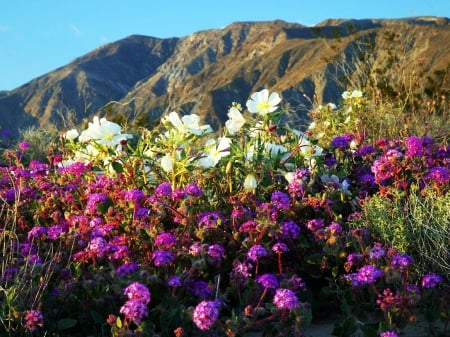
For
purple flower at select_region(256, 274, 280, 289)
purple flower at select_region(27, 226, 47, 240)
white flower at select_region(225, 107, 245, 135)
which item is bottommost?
purple flower at select_region(256, 274, 280, 289)

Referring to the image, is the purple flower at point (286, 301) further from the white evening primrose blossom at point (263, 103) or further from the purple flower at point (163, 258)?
the white evening primrose blossom at point (263, 103)

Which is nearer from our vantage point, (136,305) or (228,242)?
(136,305)

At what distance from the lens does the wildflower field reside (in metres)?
2.29

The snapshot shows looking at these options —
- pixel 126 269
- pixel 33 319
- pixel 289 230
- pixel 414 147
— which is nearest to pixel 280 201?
pixel 289 230

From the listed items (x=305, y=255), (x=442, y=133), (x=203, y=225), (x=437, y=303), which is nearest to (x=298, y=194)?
(x=305, y=255)

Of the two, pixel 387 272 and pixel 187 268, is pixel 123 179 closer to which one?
pixel 187 268

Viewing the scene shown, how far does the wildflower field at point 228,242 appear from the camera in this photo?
2.29 m

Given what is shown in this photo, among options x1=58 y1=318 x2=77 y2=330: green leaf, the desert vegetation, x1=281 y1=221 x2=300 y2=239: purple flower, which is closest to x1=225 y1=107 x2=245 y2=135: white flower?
the desert vegetation

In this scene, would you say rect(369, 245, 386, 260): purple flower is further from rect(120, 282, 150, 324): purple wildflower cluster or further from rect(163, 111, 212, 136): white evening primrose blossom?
rect(163, 111, 212, 136): white evening primrose blossom

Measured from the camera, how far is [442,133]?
6.06m

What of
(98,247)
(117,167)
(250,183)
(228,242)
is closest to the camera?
(98,247)

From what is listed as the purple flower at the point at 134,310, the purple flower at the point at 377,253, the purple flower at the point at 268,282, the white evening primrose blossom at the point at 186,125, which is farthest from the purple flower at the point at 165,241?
the white evening primrose blossom at the point at 186,125

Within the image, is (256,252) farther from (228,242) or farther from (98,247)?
(98,247)

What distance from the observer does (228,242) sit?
2902 millimetres
